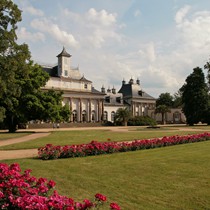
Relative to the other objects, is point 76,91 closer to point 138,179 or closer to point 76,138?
point 76,138

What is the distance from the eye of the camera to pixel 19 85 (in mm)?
35312

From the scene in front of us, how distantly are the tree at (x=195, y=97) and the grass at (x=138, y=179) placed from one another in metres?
51.1

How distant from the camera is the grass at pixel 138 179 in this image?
6.82 metres

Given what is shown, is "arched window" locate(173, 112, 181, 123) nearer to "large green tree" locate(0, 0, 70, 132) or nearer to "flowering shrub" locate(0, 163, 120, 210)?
"large green tree" locate(0, 0, 70, 132)

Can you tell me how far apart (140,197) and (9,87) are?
20.0 m

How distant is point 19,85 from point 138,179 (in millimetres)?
29188

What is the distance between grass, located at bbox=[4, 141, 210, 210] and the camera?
22.4 feet

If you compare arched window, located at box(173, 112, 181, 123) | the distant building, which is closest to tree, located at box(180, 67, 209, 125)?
arched window, located at box(173, 112, 181, 123)

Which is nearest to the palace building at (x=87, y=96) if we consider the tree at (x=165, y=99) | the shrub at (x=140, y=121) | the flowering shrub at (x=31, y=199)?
the shrub at (x=140, y=121)

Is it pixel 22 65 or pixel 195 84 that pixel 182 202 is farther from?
pixel 195 84

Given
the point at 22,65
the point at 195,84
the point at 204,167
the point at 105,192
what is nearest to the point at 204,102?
the point at 195,84

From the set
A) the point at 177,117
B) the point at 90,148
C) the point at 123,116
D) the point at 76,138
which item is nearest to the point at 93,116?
the point at 123,116

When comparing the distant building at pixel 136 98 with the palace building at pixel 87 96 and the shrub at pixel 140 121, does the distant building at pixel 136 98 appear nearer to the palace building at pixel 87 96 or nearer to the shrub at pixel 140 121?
the palace building at pixel 87 96

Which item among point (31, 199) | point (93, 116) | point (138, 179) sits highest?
point (93, 116)
